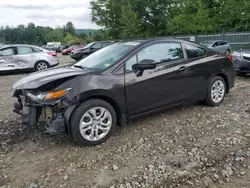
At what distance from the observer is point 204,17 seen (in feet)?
96.5

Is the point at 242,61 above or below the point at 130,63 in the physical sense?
below

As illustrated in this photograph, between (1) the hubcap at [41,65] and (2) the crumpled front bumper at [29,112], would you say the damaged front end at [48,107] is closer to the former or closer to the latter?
(2) the crumpled front bumper at [29,112]

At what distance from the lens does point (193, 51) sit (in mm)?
4840

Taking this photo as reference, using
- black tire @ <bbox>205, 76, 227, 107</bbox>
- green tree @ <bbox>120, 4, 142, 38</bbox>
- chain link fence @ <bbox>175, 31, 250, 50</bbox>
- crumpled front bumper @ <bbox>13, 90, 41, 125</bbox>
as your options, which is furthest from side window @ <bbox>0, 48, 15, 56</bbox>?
green tree @ <bbox>120, 4, 142, 38</bbox>

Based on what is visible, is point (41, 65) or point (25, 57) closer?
point (25, 57)

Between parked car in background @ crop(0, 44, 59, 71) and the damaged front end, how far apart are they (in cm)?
831

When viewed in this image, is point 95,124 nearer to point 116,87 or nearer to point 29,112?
point 116,87

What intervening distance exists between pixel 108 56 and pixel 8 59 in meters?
8.34

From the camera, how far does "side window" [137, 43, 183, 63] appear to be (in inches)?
165

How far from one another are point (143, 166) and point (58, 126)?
123cm

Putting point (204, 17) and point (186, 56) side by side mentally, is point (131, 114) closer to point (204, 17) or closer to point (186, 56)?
point (186, 56)

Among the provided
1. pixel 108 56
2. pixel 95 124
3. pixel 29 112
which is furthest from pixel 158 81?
pixel 29 112

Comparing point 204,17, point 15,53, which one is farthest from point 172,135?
point 204,17

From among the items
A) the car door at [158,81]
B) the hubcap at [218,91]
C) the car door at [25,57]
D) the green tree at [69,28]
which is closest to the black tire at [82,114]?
the car door at [158,81]
